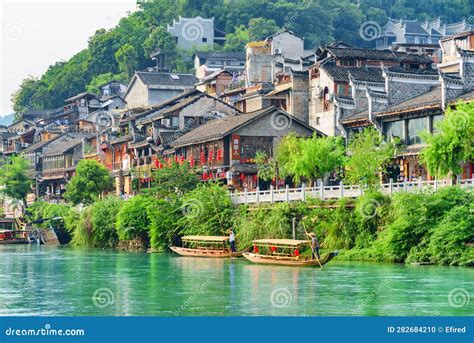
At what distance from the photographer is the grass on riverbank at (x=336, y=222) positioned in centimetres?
4088

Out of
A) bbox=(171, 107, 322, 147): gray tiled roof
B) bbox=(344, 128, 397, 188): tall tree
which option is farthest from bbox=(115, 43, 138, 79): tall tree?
bbox=(344, 128, 397, 188): tall tree

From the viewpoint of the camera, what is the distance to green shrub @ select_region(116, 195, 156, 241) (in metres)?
60.5

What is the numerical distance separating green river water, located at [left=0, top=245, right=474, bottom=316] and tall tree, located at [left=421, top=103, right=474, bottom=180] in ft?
18.3

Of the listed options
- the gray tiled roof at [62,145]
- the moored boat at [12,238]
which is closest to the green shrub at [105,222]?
the moored boat at [12,238]

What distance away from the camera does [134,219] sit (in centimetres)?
6084

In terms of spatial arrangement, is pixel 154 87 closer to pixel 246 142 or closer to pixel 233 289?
pixel 246 142

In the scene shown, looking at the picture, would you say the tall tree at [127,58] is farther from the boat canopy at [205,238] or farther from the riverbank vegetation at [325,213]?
the boat canopy at [205,238]

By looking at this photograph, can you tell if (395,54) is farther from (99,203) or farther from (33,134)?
(33,134)

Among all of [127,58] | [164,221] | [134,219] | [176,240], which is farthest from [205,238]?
[127,58]

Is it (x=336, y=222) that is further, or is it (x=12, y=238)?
(x=12, y=238)

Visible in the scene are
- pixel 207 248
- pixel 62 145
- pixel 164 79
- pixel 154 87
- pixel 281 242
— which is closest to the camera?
pixel 281 242

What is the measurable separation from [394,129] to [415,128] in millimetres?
1845

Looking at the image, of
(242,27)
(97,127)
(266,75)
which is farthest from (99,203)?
(242,27)
